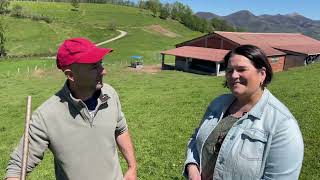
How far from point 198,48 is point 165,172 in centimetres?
4615

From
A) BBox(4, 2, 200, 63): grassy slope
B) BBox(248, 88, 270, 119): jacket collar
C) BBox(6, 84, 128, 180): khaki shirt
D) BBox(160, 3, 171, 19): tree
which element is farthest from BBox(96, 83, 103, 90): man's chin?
BBox(160, 3, 171, 19): tree

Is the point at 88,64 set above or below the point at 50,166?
above

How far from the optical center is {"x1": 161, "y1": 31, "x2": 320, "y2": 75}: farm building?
158ft

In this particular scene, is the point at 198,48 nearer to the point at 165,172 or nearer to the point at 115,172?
the point at 165,172

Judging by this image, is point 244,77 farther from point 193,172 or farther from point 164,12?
point 164,12

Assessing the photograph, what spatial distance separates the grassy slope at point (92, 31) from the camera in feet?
248

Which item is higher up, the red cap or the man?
the red cap

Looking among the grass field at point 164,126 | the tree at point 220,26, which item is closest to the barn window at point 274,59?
the grass field at point 164,126

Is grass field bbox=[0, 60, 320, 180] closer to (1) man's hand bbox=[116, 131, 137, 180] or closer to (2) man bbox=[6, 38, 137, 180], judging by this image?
(1) man's hand bbox=[116, 131, 137, 180]

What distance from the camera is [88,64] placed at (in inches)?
156

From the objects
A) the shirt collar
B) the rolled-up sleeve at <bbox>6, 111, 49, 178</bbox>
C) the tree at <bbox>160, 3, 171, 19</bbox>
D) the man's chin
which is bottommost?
the rolled-up sleeve at <bbox>6, 111, 49, 178</bbox>

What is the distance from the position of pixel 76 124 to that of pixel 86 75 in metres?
0.50

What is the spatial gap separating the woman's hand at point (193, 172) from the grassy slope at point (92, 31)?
2271 inches

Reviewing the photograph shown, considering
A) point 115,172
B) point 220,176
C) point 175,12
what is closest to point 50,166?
point 115,172
